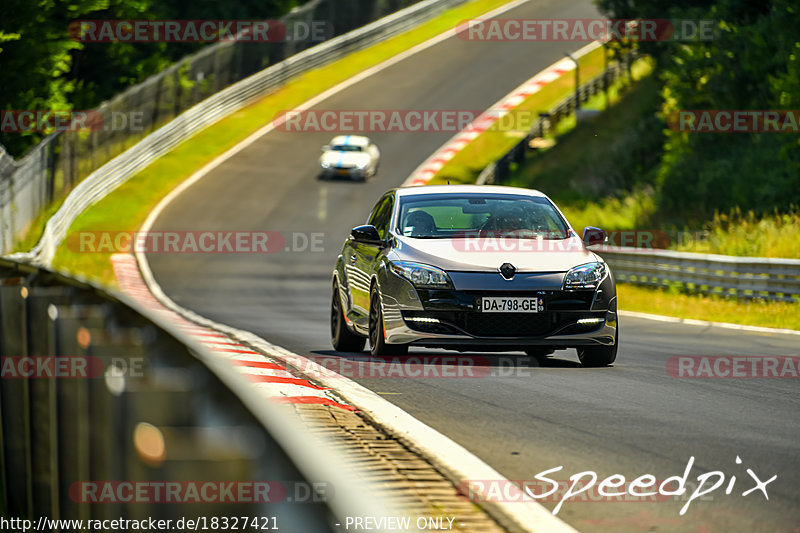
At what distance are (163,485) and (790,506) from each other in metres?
2.98

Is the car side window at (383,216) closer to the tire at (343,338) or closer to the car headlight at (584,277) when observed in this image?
the tire at (343,338)

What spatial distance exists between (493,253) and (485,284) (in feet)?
1.69

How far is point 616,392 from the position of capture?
31.3ft

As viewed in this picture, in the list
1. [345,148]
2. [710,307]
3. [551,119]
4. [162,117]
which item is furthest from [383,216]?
[551,119]

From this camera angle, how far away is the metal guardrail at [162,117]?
30.1 metres

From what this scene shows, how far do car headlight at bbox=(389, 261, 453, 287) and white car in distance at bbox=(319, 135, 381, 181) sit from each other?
31.6 meters

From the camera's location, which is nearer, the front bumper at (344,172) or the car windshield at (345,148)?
the front bumper at (344,172)

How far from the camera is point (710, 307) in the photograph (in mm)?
20703

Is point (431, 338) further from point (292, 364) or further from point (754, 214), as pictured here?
point (754, 214)

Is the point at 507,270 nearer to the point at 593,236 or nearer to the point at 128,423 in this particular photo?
the point at 593,236

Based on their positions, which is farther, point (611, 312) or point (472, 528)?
point (611, 312)

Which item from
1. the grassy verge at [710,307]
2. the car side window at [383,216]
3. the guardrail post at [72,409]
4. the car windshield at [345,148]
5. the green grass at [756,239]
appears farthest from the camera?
the car windshield at [345,148]

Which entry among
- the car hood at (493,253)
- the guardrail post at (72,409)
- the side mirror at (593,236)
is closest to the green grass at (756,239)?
the side mirror at (593,236)

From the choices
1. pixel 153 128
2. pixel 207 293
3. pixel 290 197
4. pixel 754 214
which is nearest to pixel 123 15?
pixel 153 128
